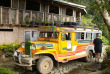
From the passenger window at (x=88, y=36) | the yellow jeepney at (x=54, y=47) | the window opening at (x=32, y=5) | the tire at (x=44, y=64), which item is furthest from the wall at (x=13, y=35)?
the passenger window at (x=88, y=36)

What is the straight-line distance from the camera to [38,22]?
11461 mm

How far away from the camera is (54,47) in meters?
6.49

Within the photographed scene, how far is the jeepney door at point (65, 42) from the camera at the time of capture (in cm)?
686

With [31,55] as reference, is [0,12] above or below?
above

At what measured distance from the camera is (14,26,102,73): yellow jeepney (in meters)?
5.86

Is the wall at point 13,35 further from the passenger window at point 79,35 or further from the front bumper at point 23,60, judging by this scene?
the passenger window at point 79,35

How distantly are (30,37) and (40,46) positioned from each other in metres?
5.88

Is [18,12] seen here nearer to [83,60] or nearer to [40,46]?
[40,46]

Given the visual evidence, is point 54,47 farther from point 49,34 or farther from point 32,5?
point 32,5

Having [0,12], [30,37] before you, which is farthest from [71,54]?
[0,12]

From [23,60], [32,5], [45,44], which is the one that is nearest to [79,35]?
[45,44]

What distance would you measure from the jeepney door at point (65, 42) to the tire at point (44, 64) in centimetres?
103

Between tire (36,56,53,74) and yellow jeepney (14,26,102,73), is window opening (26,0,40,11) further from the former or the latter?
tire (36,56,53,74)

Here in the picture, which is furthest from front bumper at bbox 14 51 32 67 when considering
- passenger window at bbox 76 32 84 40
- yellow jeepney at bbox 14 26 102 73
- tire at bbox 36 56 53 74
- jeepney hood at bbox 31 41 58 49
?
passenger window at bbox 76 32 84 40
